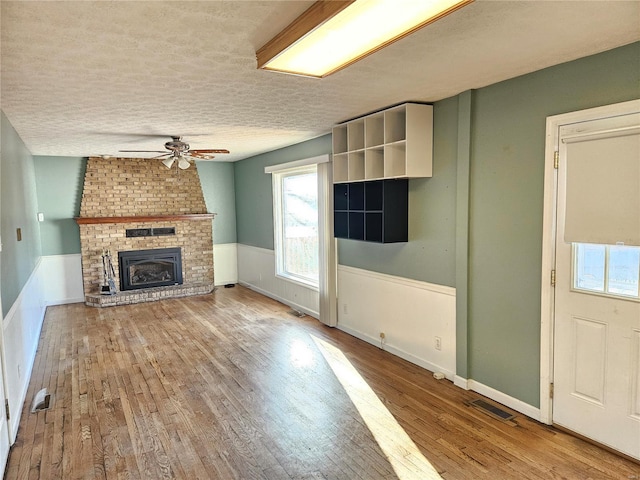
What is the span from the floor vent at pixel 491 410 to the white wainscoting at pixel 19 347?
327 centimetres

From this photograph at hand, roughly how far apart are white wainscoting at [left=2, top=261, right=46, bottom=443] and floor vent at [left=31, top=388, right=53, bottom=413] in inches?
3.4

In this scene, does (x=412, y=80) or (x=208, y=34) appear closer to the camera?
(x=208, y=34)

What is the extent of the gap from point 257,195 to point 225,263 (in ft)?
5.76

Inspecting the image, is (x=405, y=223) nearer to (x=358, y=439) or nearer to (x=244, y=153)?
(x=358, y=439)

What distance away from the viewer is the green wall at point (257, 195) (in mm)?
6320

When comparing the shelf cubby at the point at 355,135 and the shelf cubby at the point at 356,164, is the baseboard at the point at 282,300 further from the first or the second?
the shelf cubby at the point at 355,135

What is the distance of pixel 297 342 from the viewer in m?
4.73

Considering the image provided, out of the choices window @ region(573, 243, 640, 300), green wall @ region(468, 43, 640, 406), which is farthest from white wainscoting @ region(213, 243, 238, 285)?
window @ region(573, 243, 640, 300)

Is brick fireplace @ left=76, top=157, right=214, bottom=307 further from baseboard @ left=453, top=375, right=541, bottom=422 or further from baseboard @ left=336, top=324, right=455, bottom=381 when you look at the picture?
baseboard @ left=453, top=375, right=541, bottom=422

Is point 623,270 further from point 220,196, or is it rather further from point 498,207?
point 220,196

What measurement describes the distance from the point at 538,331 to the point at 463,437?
894 mm

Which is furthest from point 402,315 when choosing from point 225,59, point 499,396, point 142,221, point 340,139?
point 142,221

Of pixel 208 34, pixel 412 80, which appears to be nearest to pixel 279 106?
pixel 412 80

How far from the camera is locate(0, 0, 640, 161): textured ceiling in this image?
1.84 meters
